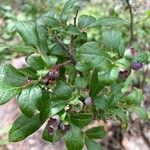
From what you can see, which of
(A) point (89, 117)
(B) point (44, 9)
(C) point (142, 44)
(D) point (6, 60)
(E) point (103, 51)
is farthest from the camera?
(B) point (44, 9)

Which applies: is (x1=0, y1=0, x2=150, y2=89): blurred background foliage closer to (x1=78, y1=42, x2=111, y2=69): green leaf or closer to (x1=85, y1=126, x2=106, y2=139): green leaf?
(x1=85, y1=126, x2=106, y2=139): green leaf

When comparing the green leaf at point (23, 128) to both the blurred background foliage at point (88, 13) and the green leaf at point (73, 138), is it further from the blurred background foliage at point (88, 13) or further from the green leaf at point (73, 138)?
the blurred background foliage at point (88, 13)

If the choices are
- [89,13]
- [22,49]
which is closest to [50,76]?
[22,49]

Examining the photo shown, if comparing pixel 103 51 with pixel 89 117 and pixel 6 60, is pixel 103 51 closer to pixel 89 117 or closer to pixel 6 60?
pixel 89 117

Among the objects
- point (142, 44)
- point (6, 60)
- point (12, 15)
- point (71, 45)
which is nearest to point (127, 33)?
point (142, 44)

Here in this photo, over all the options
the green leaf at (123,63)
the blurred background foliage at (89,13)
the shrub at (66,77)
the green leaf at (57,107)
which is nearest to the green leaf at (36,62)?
the shrub at (66,77)

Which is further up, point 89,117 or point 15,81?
point 15,81

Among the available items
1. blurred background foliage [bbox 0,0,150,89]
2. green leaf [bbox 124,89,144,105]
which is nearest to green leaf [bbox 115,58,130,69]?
green leaf [bbox 124,89,144,105]
